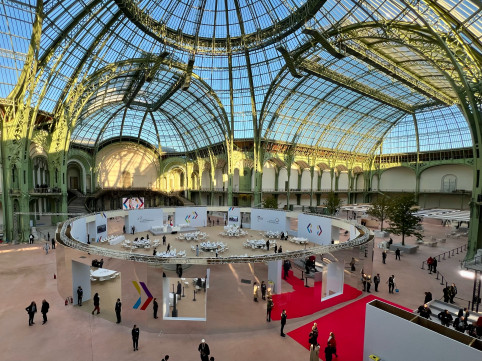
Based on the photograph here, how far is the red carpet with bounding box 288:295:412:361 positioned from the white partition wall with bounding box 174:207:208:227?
26317 mm

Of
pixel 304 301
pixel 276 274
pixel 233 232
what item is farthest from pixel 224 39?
pixel 304 301

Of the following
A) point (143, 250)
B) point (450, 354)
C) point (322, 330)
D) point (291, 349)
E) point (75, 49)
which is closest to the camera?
point (450, 354)

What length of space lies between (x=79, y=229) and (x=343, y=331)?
2376cm

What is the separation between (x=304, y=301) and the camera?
16750mm

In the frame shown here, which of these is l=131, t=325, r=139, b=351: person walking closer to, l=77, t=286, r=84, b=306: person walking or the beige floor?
the beige floor

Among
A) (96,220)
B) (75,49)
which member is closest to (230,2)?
(75,49)

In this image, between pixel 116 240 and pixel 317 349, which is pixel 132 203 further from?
pixel 317 349

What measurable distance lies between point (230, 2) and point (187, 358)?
37059mm

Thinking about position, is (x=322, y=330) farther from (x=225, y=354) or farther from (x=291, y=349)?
(x=225, y=354)

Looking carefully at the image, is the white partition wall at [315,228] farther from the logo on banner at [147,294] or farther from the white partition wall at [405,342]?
the logo on banner at [147,294]

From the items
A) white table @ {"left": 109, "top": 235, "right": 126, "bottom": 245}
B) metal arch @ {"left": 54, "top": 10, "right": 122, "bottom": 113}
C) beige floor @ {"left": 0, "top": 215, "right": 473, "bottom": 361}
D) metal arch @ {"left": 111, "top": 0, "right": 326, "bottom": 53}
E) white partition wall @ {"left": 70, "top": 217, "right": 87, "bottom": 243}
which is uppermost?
metal arch @ {"left": 111, "top": 0, "right": 326, "bottom": 53}

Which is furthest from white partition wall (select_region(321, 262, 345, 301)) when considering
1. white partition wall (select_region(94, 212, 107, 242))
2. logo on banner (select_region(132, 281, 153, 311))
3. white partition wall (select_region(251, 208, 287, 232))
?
white partition wall (select_region(94, 212, 107, 242))

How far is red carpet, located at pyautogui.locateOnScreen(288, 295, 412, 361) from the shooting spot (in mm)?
12555

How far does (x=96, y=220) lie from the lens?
30.4 meters
